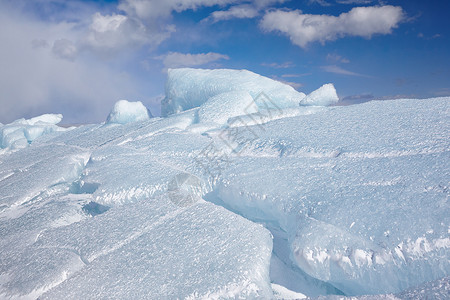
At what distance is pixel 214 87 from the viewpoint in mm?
4531

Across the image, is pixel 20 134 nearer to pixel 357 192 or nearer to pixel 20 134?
A: pixel 20 134

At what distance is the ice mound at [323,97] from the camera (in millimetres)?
3977

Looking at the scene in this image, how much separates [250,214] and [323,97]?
261cm

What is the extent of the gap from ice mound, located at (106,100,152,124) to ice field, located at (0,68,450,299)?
2.24m

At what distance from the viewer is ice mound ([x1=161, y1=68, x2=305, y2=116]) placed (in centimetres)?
435

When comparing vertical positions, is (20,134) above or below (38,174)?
below

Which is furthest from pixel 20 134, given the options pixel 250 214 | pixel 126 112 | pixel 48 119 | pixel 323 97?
pixel 250 214

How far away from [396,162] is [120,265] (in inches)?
61.3

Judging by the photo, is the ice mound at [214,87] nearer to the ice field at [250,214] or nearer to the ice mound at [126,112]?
the ice mound at [126,112]

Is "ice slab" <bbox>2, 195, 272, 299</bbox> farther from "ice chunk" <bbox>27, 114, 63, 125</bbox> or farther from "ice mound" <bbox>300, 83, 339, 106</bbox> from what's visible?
"ice chunk" <bbox>27, 114, 63, 125</bbox>

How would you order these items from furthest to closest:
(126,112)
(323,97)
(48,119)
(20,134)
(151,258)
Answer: (48,119)
(20,134)
(126,112)
(323,97)
(151,258)

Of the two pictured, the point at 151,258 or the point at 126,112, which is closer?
the point at 151,258

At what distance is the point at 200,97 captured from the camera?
480cm

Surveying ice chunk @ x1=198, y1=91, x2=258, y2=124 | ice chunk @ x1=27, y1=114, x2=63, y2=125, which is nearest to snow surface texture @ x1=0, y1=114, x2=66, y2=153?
ice chunk @ x1=27, y1=114, x2=63, y2=125
